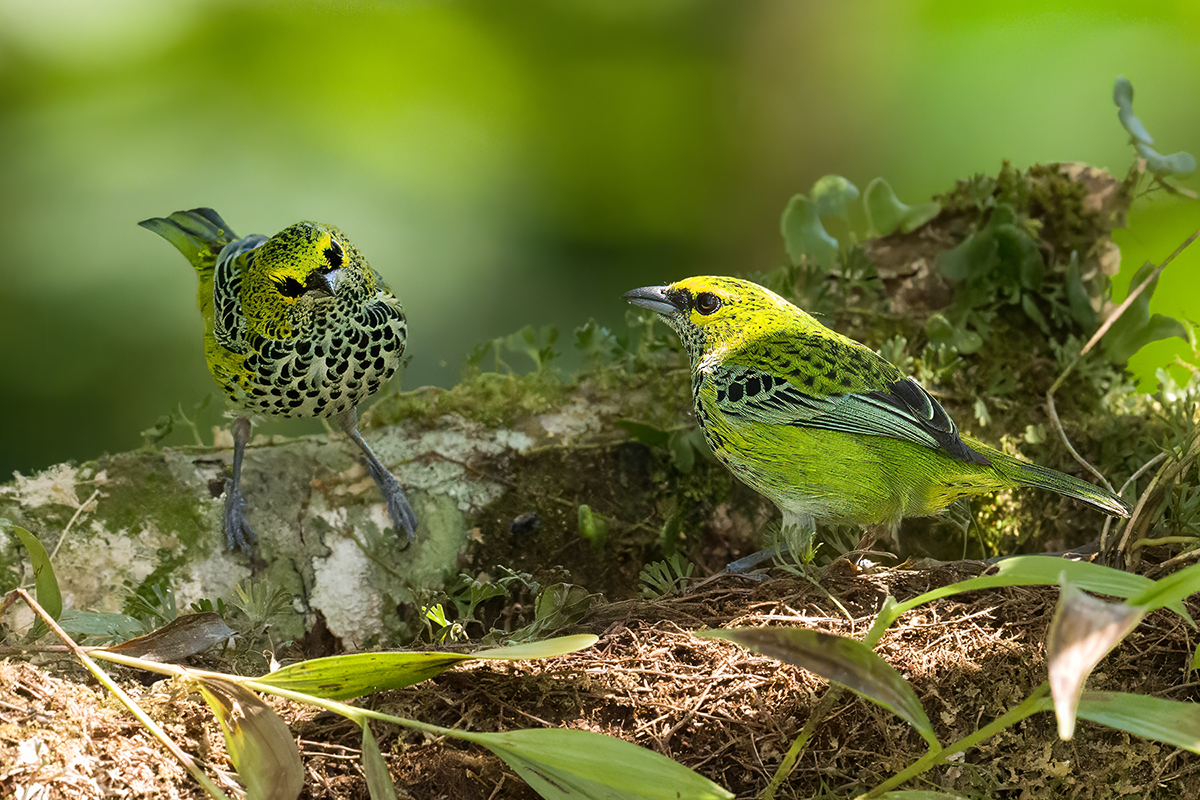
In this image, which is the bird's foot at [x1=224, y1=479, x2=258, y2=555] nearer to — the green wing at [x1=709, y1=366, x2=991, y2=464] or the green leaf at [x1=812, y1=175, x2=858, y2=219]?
the green wing at [x1=709, y1=366, x2=991, y2=464]

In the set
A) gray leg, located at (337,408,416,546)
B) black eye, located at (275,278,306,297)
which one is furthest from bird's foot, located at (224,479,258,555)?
black eye, located at (275,278,306,297)

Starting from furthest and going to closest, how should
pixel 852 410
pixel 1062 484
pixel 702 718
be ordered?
1. pixel 852 410
2. pixel 1062 484
3. pixel 702 718

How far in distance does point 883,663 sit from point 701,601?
31.1 inches

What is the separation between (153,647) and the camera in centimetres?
183

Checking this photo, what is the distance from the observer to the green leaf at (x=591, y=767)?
4.89 feet

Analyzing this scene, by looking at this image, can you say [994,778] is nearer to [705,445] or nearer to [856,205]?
[705,445]

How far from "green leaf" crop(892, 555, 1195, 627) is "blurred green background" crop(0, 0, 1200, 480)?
3.02 m

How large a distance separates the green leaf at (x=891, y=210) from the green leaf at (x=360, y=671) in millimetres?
2645

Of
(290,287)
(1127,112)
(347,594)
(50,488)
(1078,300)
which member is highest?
(1127,112)

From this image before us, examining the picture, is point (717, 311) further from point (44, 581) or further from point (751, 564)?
point (44, 581)

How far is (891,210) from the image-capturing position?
3.64 m

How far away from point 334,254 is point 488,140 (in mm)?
2697

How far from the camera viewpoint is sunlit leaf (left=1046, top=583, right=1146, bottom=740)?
42.5 inches

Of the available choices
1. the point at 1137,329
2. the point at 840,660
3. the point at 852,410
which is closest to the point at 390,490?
the point at 852,410
